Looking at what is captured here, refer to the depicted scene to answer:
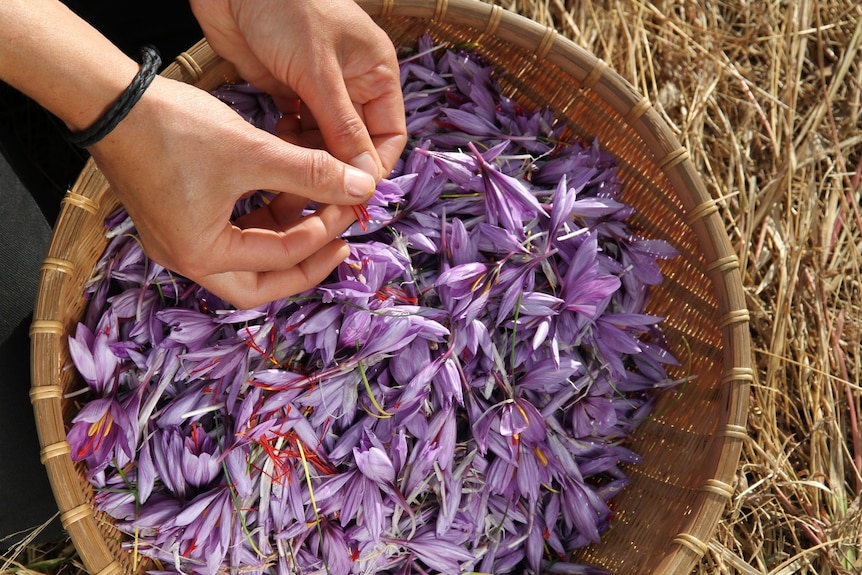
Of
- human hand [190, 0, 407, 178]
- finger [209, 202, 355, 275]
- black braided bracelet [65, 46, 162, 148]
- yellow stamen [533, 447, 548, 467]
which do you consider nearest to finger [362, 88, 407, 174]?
human hand [190, 0, 407, 178]

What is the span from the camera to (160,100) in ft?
2.12

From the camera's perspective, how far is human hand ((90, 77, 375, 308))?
2.13 ft

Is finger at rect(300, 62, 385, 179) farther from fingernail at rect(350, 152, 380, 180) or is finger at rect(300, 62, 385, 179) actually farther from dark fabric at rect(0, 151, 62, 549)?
dark fabric at rect(0, 151, 62, 549)

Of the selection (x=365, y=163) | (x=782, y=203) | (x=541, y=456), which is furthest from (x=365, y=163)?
(x=782, y=203)

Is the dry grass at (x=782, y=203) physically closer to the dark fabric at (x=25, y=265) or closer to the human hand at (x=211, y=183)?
the dark fabric at (x=25, y=265)

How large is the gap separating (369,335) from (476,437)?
18 centimetres

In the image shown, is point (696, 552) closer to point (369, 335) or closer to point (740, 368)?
point (740, 368)

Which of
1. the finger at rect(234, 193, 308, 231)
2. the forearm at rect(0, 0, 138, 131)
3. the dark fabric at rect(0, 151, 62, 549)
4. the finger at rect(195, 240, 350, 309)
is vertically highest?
the forearm at rect(0, 0, 138, 131)

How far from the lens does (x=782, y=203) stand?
125cm

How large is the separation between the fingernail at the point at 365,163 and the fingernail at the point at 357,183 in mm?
38

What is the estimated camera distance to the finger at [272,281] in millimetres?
731

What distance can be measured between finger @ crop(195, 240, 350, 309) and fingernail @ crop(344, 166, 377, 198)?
0.27 ft

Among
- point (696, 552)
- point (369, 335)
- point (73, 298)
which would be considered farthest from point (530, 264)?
point (73, 298)

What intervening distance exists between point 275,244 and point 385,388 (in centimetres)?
21
